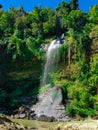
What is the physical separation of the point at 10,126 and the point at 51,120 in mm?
10292

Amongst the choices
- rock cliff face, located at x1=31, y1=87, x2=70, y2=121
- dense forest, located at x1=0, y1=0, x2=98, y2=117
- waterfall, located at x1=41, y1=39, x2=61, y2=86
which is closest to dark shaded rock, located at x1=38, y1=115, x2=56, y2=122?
rock cliff face, located at x1=31, y1=87, x2=70, y2=121

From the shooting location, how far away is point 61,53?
3362 cm

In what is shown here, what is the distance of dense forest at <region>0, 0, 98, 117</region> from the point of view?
30062 millimetres

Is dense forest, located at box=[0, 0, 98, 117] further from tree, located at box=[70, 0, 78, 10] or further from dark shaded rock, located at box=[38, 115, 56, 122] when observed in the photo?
dark shaded rock, located at box=[38, 115, 56, 122]

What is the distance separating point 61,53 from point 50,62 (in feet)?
3.98

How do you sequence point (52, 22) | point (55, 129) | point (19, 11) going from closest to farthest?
point (55, 129) → point (52, 22) → point (19, 11)

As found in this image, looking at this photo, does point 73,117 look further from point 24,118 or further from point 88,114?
point 24,118

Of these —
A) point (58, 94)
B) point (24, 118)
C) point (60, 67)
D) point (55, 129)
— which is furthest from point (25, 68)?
point (55, 129)

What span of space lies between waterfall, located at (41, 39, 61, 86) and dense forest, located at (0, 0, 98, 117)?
1.48 feet

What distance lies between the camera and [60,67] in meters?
33.6

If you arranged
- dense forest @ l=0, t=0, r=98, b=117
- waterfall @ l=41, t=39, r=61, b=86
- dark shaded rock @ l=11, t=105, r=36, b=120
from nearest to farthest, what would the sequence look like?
dark shaded rock @ l=11, t=105, r=36, b=120, dense forest @ l=0, t=0, r=98, b=117, waterfall @ l=41, t=39, r=61, b=86

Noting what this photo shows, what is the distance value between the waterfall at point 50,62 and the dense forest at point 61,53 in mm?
450

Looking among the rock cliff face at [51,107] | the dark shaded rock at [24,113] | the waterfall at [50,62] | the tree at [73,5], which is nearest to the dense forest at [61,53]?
the tree at [73,5]

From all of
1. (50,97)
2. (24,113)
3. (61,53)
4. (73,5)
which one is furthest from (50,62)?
(73,5)
